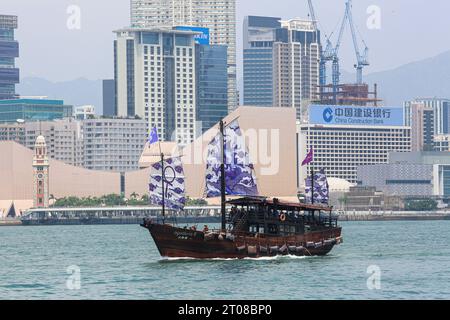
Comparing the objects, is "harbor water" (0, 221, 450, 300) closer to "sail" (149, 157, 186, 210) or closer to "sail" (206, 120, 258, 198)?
"sail" (149, 157, 186, 210)

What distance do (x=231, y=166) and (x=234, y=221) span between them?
408 cm

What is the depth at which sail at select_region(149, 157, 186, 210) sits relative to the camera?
76.6m

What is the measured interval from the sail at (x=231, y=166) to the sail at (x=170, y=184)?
169 cm

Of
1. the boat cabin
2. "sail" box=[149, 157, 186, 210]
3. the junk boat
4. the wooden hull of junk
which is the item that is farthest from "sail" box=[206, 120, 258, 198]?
the wooden hull of junk

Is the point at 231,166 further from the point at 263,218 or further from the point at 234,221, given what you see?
the point at 263,218

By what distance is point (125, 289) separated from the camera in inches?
2079

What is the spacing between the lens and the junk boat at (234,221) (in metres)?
71.5

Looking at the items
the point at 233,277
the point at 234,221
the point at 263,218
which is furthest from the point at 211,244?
the point at 233,277

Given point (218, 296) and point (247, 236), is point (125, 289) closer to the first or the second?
point (218, 296)

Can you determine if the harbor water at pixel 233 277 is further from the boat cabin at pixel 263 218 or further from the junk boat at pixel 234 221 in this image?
the boat cabin at pixel 263 218

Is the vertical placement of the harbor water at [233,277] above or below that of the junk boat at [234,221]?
below

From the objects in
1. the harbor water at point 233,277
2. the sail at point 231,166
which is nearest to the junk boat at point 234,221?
the sail at point 231,166
